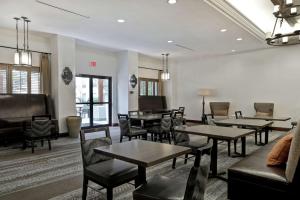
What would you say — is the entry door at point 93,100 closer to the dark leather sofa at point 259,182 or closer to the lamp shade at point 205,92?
the lamp shade at point 205,92

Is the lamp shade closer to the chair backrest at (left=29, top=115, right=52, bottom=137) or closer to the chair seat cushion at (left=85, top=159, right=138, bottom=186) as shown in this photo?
the chair backrest at (left=29, top=115, right=52, bottom=137)

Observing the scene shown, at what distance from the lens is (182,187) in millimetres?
1926

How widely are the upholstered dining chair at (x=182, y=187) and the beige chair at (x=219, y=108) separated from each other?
23.6ft

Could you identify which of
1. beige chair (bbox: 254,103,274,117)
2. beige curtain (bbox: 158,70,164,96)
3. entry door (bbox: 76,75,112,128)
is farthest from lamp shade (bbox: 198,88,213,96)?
entry door (bbox: 76,75,112,128)

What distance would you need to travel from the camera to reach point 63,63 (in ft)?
21.6

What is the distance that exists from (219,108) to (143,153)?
7.67 meters

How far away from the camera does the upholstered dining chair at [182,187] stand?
1513 millimetres

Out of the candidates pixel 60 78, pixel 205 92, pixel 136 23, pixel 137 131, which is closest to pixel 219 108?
pixel 205 92

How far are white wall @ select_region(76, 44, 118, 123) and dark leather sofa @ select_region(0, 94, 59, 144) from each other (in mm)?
1901

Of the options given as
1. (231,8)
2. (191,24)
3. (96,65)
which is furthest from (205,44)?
(96,65)

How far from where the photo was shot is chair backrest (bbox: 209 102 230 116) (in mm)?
8936

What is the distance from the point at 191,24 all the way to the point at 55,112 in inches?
185

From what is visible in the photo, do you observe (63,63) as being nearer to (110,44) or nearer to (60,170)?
(110,44)

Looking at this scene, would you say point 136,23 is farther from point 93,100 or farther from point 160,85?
point 160,85
